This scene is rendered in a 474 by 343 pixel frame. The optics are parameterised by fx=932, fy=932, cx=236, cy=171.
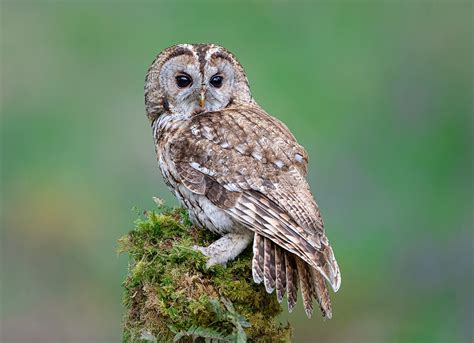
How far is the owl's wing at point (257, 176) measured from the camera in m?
4.10

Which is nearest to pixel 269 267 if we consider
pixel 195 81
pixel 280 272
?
pixel 280 272

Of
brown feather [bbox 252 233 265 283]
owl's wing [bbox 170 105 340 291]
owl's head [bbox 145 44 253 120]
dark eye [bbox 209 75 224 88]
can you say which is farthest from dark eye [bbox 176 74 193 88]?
brown feather [bbox 252 233 265 283]

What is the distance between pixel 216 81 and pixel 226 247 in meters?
1.05

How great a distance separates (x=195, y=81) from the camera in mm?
4809

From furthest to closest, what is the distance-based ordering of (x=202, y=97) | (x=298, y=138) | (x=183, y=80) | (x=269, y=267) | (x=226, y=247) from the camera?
(x=298, y=138)
(x=183, y=80)
(x=202, y=97)
(x=226, y=247)
(x=269, y=267)

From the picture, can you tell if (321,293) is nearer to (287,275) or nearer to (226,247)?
(287,275)

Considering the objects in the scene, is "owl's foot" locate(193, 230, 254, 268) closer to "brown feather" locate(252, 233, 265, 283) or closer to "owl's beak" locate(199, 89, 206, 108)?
"brown feather" locate(252, 233, 265, 283)

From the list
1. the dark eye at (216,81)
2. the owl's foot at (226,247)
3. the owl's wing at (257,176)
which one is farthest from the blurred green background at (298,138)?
the owl's foot at (226,247)

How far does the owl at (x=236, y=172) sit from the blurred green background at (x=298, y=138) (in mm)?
3055

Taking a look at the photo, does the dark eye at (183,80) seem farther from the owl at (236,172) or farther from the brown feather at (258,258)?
the brown feather at (258,258)

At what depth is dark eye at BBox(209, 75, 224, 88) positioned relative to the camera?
191 inches
